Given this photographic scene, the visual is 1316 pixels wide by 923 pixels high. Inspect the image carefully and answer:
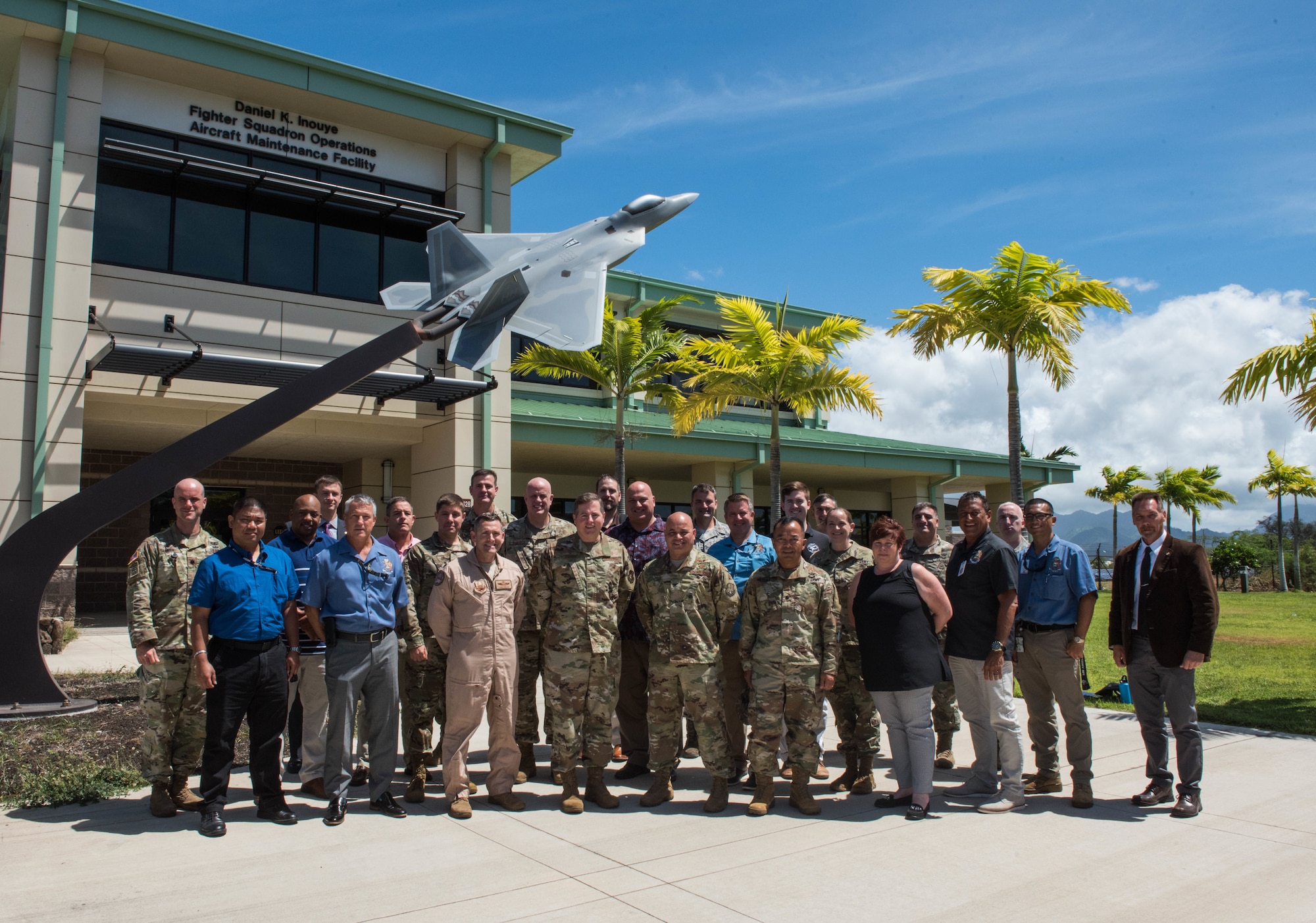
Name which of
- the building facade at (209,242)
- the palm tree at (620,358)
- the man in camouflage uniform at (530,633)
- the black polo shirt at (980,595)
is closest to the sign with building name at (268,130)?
the building facade at (209,242)

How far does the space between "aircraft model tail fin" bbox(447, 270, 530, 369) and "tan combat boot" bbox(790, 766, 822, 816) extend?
504 centimetres

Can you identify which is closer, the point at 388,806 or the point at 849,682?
the point at 388,806

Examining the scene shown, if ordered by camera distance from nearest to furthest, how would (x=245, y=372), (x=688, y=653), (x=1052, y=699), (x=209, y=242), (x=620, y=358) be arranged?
(x=688, y=653), (x=1052, y=699), (x=245, y=372), (x=209, y=242), (x=620, y=358)

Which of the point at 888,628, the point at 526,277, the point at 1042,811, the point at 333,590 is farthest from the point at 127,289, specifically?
the point at 1042,811

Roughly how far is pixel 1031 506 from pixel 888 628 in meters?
1.49

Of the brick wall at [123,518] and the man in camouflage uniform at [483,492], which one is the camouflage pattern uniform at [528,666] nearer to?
the man in camouflage uniform at [483,492]

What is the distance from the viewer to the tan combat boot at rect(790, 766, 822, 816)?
5.56 meters

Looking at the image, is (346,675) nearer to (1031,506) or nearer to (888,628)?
(888,628)

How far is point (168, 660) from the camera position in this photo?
5.53m

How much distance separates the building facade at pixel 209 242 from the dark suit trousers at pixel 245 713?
9.05 metres

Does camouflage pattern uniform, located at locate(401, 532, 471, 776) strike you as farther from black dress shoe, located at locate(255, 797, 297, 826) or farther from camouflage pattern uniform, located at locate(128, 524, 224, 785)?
camouflage pattern uniform, located at locate(128, 524, 224, 785)

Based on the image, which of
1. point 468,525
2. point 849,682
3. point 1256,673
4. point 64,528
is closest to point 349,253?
point 64,528

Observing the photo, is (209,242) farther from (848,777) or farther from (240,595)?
(848,777)

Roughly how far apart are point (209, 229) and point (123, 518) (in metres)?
7.78
